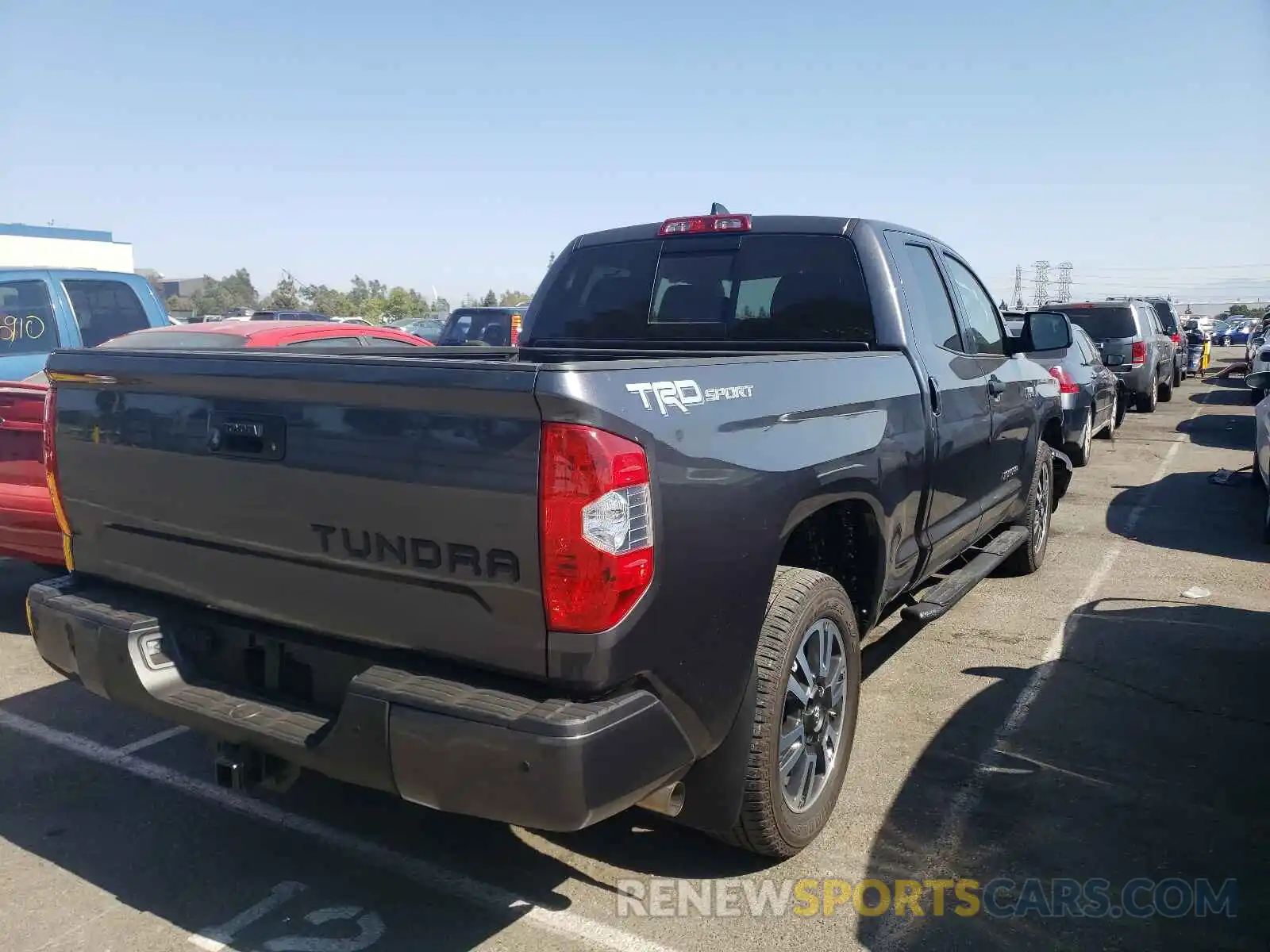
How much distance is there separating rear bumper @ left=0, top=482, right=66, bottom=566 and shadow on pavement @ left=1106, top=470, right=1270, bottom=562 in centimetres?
743

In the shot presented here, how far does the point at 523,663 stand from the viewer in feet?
7.90

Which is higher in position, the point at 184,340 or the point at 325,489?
the point at 184,340

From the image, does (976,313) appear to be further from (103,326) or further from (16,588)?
(103,326)

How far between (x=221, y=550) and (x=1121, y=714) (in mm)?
3805

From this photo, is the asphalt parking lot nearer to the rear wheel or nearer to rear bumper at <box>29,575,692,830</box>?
rear bumper at <box>29,575,692,830</box>

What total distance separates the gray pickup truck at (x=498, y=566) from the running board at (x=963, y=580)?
276 mm

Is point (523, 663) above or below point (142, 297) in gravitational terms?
below

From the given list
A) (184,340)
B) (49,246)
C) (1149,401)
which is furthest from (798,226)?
(49,246)

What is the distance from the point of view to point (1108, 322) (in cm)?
1560

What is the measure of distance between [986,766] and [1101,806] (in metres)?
0.45

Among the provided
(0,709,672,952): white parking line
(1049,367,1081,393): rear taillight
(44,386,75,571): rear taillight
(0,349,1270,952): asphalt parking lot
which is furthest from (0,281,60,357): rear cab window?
(1049,367,1081,393): rear taillight

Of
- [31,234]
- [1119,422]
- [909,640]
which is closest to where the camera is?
[909,640]

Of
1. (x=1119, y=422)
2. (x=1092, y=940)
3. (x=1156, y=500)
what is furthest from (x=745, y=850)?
(x=1119, y=422)

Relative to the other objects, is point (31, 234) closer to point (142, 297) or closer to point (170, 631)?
point (142, 297)
